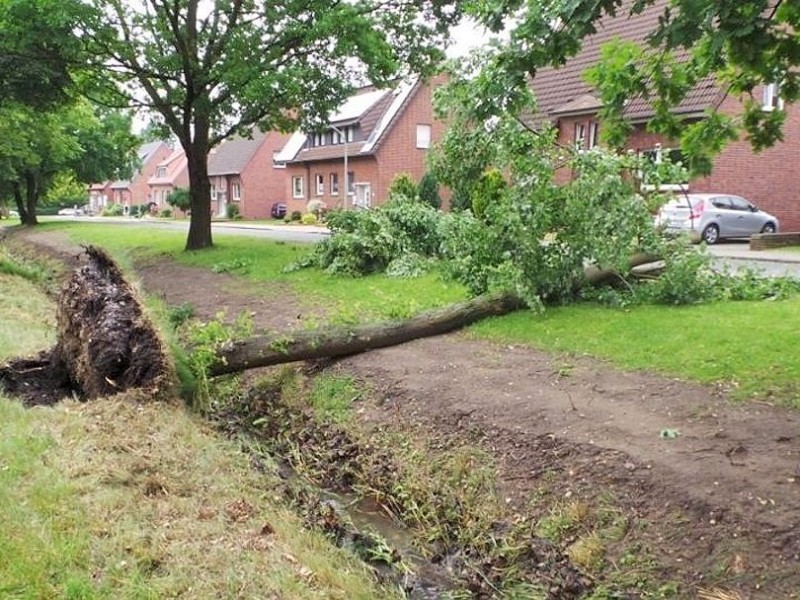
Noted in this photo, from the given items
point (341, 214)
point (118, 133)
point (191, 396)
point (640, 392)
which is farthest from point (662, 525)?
point (118, 133)

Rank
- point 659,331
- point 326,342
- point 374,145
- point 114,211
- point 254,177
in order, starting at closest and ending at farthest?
point 659,331 → point 326,342 → point 374,145 → point 254,177 → point 114,211

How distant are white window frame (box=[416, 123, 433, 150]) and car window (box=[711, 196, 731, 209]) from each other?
1924 cm

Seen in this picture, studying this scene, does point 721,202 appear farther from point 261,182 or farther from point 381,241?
point 261,182

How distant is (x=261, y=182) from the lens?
54.2 m

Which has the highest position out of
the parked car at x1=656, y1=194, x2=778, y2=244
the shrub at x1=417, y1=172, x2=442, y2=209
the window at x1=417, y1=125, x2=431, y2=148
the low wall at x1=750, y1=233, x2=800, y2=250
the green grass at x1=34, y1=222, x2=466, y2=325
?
the window at x1=417, y1=125, x2=431, y2=148

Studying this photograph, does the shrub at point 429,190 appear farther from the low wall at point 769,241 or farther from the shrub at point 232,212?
the shrub at point 232,212

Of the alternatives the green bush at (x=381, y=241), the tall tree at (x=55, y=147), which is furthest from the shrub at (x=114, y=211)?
the green bush at (x=381, y=241)

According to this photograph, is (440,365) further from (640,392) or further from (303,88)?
(303,88)

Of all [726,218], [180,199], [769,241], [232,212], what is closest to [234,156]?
[180,199]

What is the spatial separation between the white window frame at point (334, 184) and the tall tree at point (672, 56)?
36.6m

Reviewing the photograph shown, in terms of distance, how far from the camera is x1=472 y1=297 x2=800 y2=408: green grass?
625 cm

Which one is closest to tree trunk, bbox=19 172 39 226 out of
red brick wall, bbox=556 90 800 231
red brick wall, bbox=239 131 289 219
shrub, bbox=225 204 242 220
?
shrub, bbox=225 204 242 220

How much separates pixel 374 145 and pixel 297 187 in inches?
373

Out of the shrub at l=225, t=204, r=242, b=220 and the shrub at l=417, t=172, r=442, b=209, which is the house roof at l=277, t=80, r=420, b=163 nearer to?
the shrub at l=417, t=172, r=442, b=209
